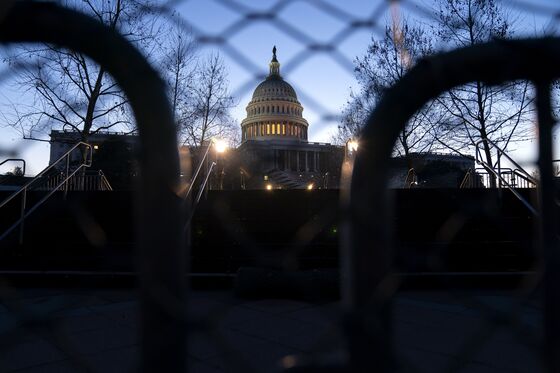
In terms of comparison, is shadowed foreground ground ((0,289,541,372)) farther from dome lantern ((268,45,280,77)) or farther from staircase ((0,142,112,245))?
staircase ((0,142,112,245))

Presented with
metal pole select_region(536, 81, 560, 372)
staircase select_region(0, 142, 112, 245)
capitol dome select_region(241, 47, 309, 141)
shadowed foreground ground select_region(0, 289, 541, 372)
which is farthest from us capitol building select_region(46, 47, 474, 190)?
staircase select_region(0, 142, 112, 245)

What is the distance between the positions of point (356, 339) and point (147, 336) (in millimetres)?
362

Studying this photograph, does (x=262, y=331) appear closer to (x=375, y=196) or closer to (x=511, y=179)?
(x=375, y=196)

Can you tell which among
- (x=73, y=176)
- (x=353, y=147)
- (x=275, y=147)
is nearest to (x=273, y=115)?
(x=275, y=147)

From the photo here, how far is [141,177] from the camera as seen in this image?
69 cm

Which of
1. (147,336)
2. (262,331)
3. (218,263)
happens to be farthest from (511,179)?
(147,336)

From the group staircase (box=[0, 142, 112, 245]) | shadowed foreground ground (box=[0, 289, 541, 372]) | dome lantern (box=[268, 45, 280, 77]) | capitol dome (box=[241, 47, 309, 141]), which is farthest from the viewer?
staircase (box=[0, 142, 112, 245])

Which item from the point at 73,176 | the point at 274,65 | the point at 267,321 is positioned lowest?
the point at 267,321

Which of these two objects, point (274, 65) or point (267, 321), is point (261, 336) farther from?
point (274, 65)

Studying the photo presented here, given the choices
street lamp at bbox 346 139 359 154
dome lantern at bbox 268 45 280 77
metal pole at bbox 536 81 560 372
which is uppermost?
dome lantern at bbox 268 45 280 77

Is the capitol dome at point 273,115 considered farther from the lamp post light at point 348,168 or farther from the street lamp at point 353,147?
the lamp post light at point 348,168

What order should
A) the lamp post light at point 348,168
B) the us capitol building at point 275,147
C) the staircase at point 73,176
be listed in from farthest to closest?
the staircase at point 73,176, the us capitol building at point 275,147, the lamp post light at point 348,168

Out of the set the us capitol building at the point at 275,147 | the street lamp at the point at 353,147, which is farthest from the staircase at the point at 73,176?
the street lamp at the point at 353,147

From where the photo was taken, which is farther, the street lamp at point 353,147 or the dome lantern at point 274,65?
the dome lantern at point 274,65
